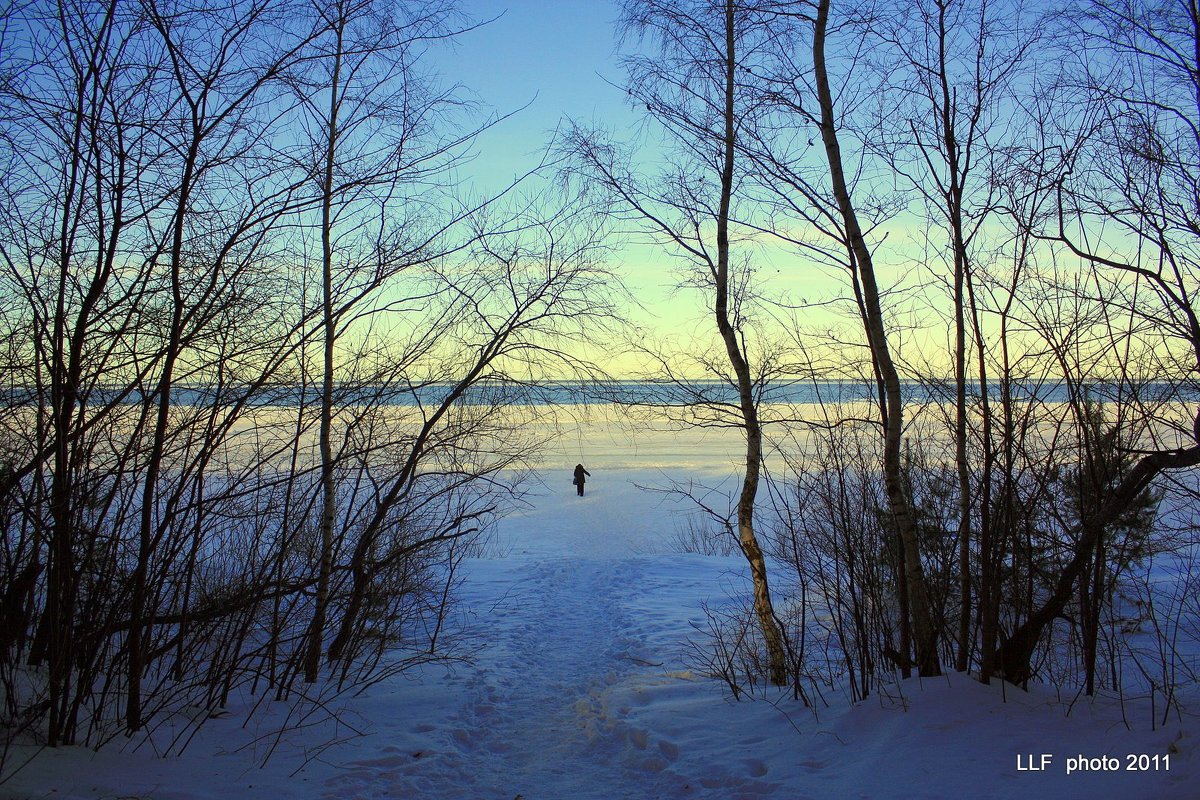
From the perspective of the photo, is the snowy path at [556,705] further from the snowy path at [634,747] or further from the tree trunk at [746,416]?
the tree trunk at [746,416]

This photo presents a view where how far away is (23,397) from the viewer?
5.10m

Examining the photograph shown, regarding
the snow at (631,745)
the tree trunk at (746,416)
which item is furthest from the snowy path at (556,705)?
the tree trunk at (746,416)

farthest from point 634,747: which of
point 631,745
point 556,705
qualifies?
point 556,705

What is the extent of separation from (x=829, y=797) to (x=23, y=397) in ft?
18.9

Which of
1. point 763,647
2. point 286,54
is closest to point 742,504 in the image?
point 763,647

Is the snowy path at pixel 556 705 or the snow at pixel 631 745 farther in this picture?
the snowy path at pixel 556 705

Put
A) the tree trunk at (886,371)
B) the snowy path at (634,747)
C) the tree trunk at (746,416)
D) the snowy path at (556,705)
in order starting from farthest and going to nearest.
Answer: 1. the tree trunk at (746,416)
2. the tree trunk at (886,371)
3. the snowy path at (556,705)
4. the snowy path at (634,747)

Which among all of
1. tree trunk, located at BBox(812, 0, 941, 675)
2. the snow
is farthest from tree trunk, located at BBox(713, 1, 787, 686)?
tree trunk, located at BBox(812, 0, 941, 675)

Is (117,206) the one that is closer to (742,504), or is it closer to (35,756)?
(35,756)

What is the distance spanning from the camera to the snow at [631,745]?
3748 millimetres

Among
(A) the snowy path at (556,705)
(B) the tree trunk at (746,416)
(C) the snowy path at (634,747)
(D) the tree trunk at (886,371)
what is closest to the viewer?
(C) the snowy path at (634,747)

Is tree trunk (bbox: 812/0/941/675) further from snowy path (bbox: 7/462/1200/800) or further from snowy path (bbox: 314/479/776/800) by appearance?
snowy path (bbox: 314/479/776/800)

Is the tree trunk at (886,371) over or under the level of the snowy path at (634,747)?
over

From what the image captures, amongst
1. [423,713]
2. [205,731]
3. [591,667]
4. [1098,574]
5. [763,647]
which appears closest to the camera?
[1098,574]
